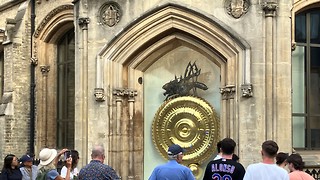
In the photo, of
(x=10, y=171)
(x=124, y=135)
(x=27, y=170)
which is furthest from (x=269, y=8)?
(x=10, y=171)

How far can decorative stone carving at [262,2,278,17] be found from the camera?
12.4m

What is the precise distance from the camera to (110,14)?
14.1 m

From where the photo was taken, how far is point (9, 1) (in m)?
21.2

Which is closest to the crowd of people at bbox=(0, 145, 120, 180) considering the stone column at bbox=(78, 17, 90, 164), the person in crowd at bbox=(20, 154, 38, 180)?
the person in crowd at bbox=(20, 154, 38, 180)

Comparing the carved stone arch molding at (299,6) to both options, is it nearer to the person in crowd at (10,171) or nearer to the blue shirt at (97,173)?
the person in crowd at (10,171)

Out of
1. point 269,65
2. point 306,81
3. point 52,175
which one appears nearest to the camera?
point 52,175

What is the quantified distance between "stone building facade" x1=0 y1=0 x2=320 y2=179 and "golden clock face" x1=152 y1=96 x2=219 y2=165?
0.02m

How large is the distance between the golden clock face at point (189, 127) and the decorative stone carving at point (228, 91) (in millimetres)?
575

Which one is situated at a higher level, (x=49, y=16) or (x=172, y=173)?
(x=49, y=16)

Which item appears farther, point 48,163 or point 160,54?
point 160,54

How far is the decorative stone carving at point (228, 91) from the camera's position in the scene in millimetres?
12798

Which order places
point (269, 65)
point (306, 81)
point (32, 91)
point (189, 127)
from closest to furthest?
point (269, 65) < point (189, 127) < point (306, 81) < point (32, 91)

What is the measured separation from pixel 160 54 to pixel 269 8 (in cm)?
286

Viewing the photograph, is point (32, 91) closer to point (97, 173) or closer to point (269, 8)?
point (269, 8)
